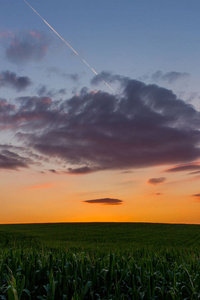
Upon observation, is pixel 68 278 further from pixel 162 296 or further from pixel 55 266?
pixel 162 296

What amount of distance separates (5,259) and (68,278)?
297 cm

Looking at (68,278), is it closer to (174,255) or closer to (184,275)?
(184,275)

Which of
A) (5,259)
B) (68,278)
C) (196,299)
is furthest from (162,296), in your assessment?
(5,259)

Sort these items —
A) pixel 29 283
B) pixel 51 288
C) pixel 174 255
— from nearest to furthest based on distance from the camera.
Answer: pixel 51 288
pixel 29 283
pixel 174 255

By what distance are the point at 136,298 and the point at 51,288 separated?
1.96 meters

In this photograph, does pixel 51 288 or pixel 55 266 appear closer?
pixel 51 288

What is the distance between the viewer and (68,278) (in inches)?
326

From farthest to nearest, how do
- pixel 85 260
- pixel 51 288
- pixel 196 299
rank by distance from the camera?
pixel 85 260 < pixel 196 299 < pixel 51 288

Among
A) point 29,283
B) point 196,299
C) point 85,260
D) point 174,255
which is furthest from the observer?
point 174,255

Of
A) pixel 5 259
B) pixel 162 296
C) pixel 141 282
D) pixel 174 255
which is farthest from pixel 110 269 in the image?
pixel 174 255

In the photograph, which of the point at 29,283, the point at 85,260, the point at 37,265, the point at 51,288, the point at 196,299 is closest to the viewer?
the point at 51,288

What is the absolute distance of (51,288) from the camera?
6832 mm

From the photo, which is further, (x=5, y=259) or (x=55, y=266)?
(x=5, y=259)

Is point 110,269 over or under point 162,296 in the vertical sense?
over
